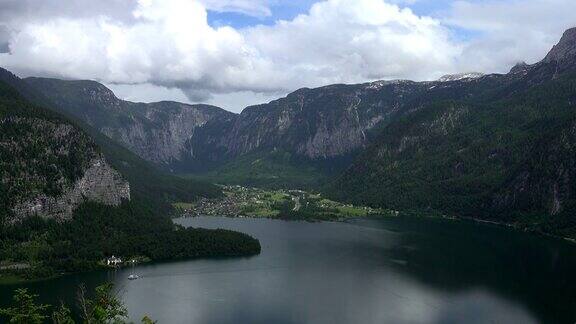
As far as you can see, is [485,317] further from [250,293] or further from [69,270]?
[69,270]

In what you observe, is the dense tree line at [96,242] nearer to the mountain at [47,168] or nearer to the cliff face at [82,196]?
the cliff face at [82,196]

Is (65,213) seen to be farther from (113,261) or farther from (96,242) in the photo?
(113,261)

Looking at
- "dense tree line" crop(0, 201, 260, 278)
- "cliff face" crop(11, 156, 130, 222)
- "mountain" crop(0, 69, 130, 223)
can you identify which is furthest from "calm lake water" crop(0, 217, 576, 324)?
"mountain" crop(0, 69, 130, 223)

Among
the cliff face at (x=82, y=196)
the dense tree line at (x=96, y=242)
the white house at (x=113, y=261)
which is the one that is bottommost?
the white house at (x=113, y=261)

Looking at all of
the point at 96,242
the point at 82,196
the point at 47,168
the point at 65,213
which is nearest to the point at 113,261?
the point at 96,242

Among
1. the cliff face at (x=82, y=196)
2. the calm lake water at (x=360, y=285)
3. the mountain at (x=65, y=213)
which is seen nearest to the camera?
the calm lake water at (x=360, y=285)

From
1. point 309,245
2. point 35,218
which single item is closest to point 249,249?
point 309,245

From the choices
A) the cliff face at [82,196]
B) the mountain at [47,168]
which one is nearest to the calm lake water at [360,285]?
the cliff face at [82,196]
